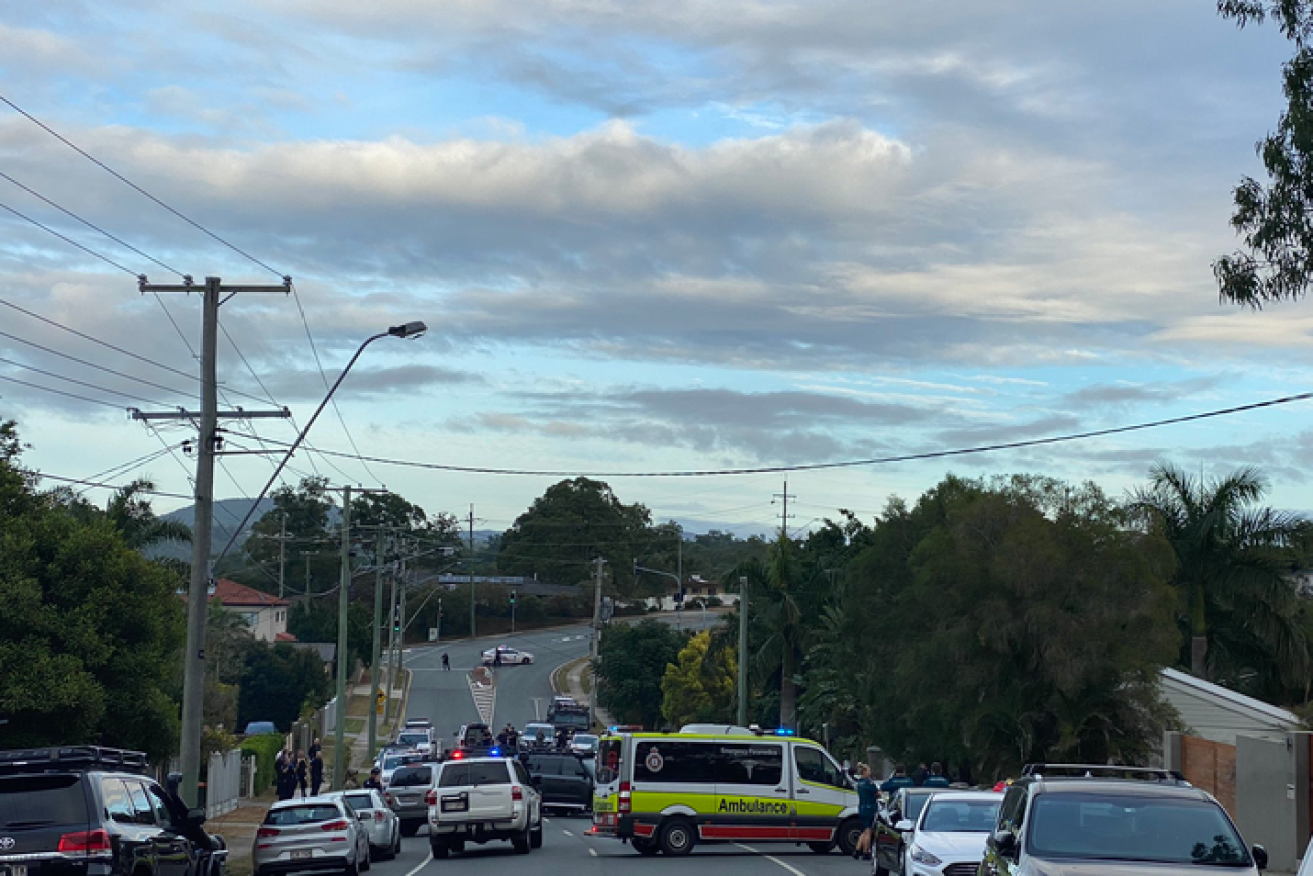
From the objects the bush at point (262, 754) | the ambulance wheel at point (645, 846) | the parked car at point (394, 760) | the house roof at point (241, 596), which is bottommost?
the bush at point (262, 754)

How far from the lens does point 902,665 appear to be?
40.3 m

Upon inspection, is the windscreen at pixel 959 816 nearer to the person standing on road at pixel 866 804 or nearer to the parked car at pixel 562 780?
the person standing on road at pixel 866 804

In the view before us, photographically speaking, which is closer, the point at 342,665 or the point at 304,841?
the point at 304,841

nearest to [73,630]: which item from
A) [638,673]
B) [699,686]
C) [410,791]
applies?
[410,791]

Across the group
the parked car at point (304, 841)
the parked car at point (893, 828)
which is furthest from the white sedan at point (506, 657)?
the parked car at point (893, 828)

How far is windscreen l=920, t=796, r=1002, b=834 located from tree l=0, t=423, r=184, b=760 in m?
15.0

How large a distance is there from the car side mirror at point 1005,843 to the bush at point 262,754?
1703 inches

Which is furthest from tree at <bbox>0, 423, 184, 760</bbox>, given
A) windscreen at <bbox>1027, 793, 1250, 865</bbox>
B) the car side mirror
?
windscreen at <bbox>1027, 793, 1250, 865</bbox>

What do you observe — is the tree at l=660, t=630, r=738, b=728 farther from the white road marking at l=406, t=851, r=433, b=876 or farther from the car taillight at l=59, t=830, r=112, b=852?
the car taillight at l=59, t=830, r=112, b=852

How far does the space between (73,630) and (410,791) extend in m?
13.5

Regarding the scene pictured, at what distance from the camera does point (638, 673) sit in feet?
291

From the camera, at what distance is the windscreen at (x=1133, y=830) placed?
11695 millimetres

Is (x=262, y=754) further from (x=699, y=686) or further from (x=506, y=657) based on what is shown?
(x=506, y=657)

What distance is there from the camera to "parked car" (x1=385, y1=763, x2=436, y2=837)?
39156 mm
